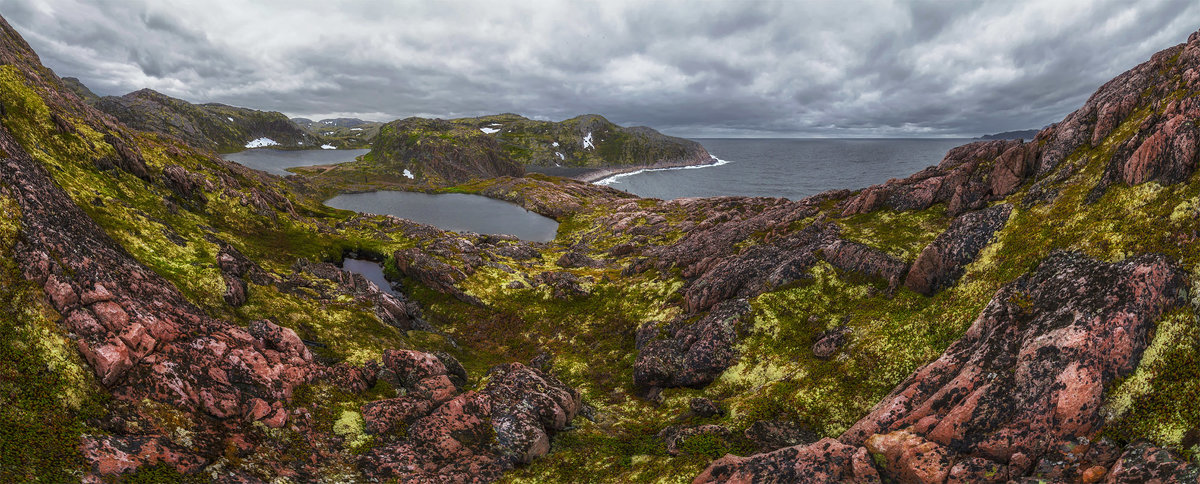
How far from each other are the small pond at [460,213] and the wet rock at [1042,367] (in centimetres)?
11655

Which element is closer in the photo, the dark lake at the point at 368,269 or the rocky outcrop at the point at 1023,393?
the rocky outcrop at the point at 1023,393

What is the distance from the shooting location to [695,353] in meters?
35.6

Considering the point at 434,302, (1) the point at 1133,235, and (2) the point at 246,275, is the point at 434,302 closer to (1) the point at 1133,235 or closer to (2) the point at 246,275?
(2) the point at 246,275

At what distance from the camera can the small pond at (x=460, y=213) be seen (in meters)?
137

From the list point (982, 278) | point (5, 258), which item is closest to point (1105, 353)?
point (982, 278)

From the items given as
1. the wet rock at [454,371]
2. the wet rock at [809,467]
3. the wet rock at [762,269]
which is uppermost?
the wet rock at [762,269]

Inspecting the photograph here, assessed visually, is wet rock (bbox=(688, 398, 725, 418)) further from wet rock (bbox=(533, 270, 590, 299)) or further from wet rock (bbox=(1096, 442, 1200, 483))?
wet rock (bbox=(533, 270, 590, 299))

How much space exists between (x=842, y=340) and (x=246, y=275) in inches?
2178

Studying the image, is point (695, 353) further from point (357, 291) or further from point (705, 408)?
point (357, 291)

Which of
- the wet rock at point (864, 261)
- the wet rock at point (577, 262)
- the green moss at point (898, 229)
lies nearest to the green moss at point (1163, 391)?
the wet rock at point (864, 261)

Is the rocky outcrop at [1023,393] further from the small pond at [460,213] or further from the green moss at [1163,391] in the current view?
the small pond at [460,213]

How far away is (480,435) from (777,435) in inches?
691

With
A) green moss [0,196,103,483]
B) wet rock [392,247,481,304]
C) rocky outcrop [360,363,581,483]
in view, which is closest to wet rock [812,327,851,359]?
rocky outcrop [360,363,581,483]

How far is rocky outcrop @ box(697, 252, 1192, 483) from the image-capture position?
14680 millimetres
